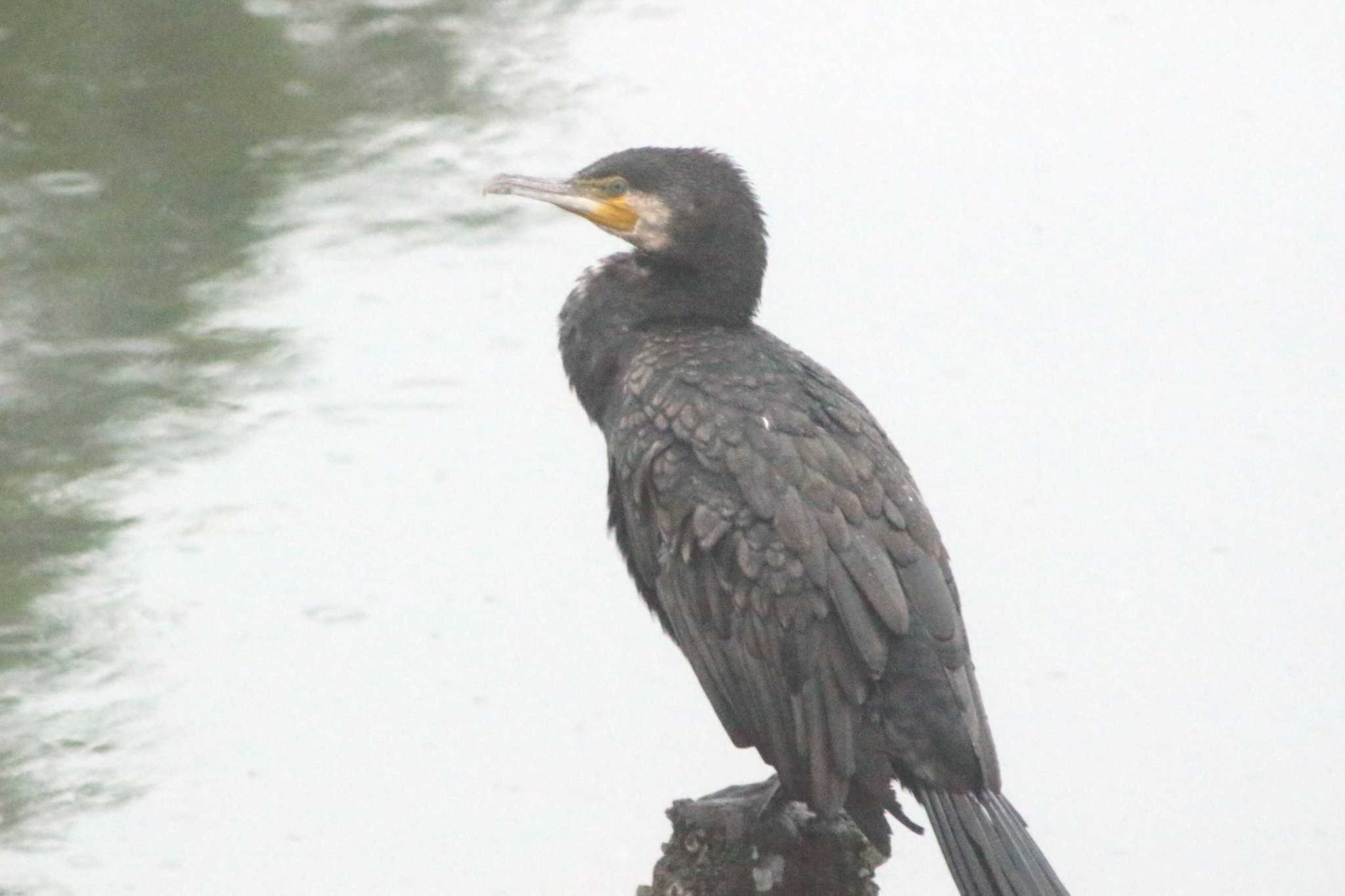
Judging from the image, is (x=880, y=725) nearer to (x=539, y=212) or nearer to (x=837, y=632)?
(x=837, y=632)

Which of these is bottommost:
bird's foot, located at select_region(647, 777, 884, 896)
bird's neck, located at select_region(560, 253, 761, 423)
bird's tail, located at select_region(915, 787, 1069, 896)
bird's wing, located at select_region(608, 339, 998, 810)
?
bird's foot, located at select_region(647, 777, 884, 896)

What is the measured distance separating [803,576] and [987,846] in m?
0.66

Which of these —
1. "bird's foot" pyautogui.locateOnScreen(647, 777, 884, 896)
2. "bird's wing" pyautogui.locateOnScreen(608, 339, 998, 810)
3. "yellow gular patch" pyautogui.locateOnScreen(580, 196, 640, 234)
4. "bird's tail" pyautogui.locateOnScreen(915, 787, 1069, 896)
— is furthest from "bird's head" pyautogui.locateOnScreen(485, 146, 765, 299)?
"bird's tail" pyautogui.locateOnScreen(915, 787, 1069, 896)

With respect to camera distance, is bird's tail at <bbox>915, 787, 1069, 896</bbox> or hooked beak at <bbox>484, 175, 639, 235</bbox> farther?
hooked beak at <bbox>484, 175, 639, 235</bbox>

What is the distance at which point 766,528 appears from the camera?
16.6ft

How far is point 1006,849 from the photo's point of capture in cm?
463

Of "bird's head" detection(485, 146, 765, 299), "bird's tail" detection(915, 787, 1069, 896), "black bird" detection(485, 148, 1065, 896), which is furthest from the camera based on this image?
"bird's head" detection(485, 146, 765, 299)

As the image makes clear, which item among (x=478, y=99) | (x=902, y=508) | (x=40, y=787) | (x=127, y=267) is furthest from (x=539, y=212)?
(x=902, y=508)

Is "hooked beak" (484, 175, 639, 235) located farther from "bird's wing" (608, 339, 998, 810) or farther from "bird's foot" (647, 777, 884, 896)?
"bird's foot" (647, 777, 884, 896)

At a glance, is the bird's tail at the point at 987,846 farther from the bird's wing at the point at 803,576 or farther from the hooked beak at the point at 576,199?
the hooked beak at the point at 576,199

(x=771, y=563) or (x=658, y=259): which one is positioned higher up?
(x=658, y=259)

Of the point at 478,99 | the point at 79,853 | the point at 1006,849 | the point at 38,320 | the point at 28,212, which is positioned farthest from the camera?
the point at 478,99

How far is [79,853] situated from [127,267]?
313cm

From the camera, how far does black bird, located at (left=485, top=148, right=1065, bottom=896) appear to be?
4.78 m
